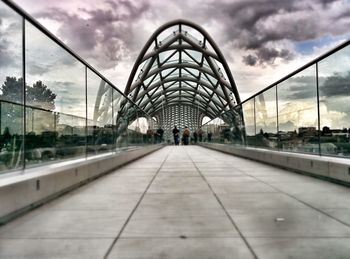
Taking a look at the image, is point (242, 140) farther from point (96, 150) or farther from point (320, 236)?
point (320, 236)

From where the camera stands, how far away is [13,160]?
5332 millimetres

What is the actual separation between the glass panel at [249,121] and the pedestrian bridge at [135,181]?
1.86 metres

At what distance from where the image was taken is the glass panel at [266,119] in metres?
11.8

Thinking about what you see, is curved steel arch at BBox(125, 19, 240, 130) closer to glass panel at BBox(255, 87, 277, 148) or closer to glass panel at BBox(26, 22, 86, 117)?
glass panel at BBox(255, 87, 277, 148)

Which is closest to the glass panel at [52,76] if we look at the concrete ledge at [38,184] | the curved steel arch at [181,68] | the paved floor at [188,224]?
the concrete ledge at [38,184]

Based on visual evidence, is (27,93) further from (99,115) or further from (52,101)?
(99,115)

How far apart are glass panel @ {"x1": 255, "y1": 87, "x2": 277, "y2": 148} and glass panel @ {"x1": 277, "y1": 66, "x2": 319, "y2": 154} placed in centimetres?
62

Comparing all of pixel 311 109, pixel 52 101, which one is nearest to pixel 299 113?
pixel 311 109

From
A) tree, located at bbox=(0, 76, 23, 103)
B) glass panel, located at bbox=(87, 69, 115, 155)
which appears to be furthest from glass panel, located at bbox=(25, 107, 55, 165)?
glass panel, located at bbox=(87, 69, 115, 155)

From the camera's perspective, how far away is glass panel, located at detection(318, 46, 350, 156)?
22.9 feet

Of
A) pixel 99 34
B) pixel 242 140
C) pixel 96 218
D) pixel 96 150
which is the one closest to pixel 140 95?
pixel 99 34

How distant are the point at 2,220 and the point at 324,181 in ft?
17.9

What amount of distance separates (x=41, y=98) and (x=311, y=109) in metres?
5.24

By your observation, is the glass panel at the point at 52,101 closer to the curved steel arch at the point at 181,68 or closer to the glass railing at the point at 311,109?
the glass railing at the point at 311,109
